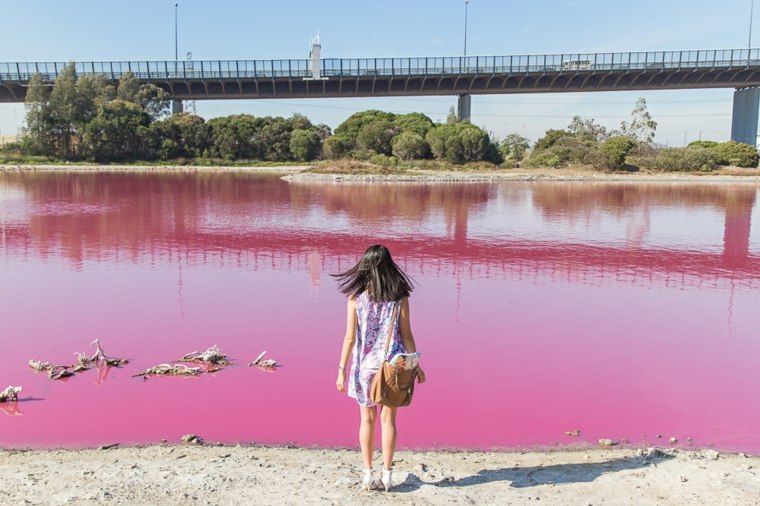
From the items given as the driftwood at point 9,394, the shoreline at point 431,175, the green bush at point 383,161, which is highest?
the green bush at point 383,161

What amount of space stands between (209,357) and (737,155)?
64.6 meters

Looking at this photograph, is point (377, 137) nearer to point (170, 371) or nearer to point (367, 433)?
point (170, 371)

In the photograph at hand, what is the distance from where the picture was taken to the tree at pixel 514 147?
7269 cm

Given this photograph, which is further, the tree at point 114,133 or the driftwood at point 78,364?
the tree at point 114,133

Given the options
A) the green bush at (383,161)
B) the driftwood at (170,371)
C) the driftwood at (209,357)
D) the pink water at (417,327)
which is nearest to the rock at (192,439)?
the pink water at (417,327)

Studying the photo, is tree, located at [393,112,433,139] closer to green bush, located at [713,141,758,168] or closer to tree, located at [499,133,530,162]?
tree, located at [499,133,530,162]

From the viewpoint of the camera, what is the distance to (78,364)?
304 inches

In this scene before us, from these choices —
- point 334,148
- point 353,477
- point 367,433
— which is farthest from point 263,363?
point 334,148

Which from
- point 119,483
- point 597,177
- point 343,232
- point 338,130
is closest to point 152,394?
point 119,483

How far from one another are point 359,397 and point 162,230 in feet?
52.0

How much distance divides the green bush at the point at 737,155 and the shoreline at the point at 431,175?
3102 millimetres

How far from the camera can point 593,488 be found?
4.87 metres

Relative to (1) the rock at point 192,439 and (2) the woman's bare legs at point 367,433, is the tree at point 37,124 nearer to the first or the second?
(1) the rock at point 192,439

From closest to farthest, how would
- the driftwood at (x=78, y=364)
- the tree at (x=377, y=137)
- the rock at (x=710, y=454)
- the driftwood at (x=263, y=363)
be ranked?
the rock at (x=710, y=454) → the driftwood at (x=78, y=364) → the driftwood at (x=263, y=363) → the tree at (x=377, y=137)
